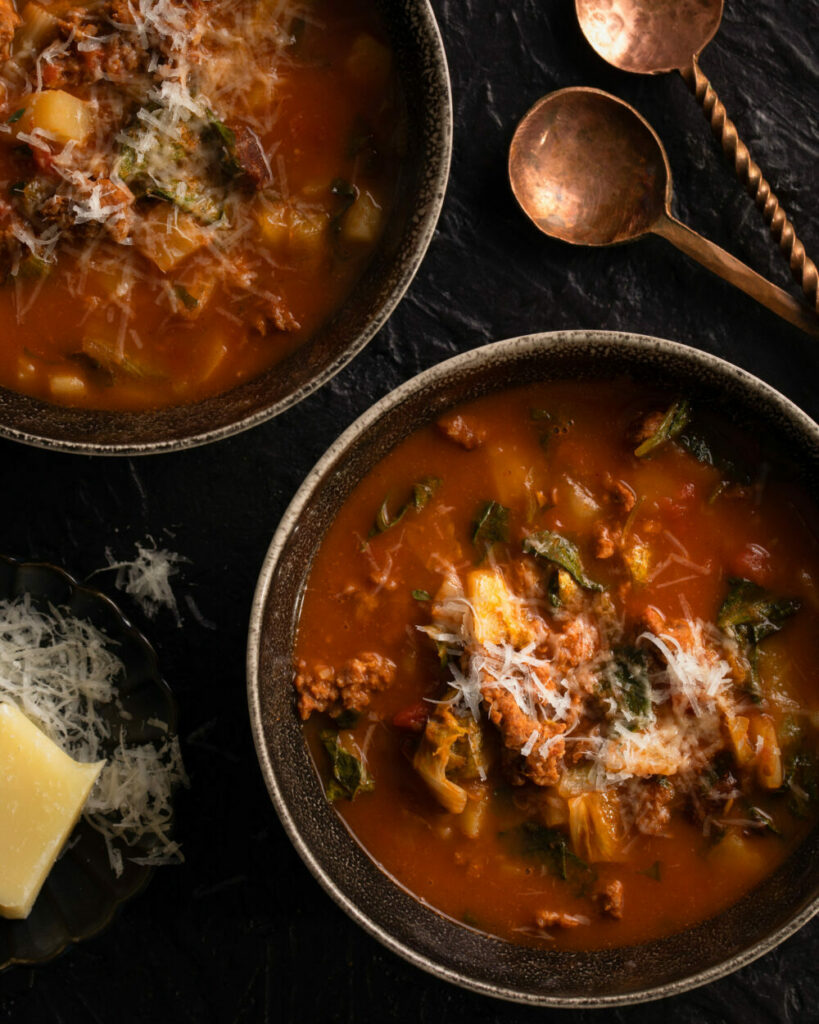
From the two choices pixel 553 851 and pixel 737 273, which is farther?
pixel 737 273

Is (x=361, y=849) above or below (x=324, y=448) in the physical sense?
below

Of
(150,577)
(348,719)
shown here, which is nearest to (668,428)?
(348,719)

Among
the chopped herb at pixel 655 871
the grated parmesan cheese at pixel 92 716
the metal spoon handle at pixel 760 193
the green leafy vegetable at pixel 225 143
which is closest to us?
the green leafy vegetable at pixel 225 143

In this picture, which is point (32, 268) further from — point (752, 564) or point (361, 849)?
point (752, 564)

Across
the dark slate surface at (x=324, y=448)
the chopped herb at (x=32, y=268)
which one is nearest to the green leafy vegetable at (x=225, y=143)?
the chopped herb at (x=32, y=268)

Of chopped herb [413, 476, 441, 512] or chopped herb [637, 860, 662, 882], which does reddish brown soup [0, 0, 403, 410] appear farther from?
chopped herb [637, 860, 662, 882]

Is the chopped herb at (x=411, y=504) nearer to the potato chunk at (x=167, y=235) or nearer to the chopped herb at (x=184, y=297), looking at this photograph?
the chopped herb at (x=184, y=297)
